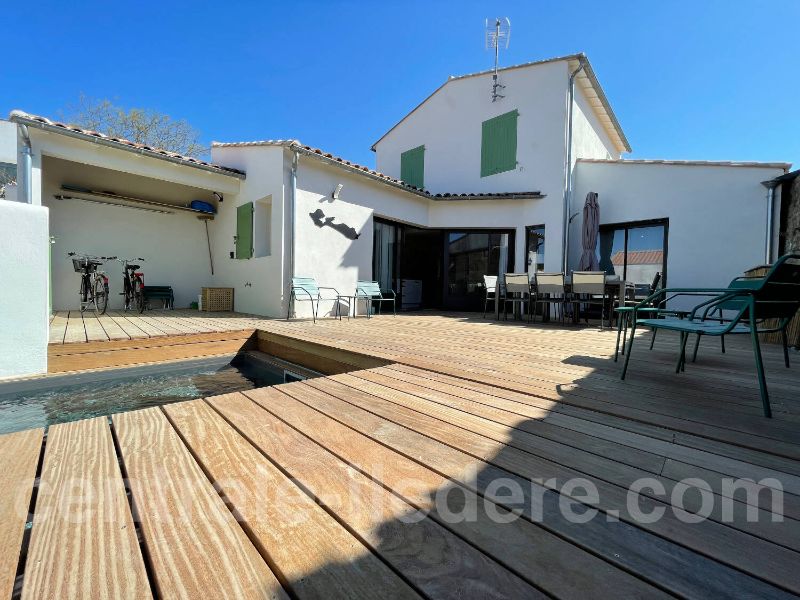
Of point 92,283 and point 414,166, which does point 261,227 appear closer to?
point 92,283

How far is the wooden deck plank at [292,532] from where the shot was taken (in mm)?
644

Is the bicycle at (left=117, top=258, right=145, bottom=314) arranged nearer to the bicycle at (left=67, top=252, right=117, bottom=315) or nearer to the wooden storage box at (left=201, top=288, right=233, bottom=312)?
the bicycle at (left=67, top=252, right=117, bottom=315)

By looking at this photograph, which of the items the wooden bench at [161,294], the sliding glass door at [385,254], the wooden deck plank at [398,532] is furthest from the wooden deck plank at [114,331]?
the sliding glass door at [385,254]

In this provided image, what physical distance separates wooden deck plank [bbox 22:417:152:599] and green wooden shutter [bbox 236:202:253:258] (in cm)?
577

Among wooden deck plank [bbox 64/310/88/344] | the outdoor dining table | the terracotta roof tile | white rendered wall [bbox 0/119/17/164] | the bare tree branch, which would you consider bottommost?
wooden deck plank [bbox 64/310/88/344]

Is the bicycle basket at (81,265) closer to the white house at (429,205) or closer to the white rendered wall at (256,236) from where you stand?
the white house at (429,205)

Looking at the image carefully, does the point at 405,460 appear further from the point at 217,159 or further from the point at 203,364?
the point at 217,159

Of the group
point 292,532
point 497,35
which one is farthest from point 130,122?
point 292,532

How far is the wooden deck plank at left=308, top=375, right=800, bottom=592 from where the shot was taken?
2.32 feet

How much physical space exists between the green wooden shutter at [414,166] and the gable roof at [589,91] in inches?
41.9

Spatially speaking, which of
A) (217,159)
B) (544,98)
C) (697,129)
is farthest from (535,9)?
(217,159)

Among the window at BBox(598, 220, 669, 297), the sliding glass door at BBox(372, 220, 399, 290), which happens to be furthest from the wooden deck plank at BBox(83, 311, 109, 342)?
the window at BBox(598, 220, 669, 297)

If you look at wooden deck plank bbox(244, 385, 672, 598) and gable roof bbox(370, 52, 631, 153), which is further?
gable roof bbox(370, 52, 631, 153)

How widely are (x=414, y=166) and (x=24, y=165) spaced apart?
7437mm
